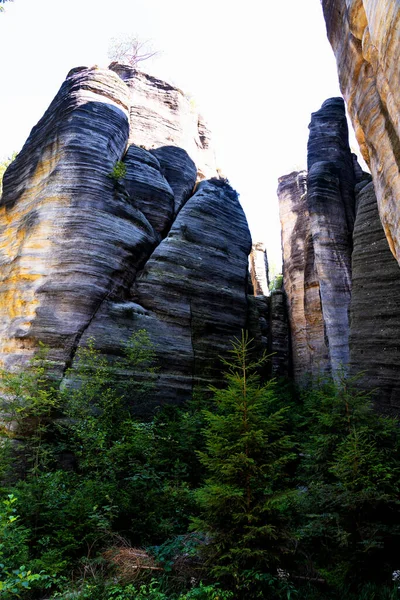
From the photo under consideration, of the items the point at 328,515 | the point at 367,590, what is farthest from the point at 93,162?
the point at 367,590

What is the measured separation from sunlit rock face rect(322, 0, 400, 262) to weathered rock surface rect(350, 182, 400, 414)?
336cm

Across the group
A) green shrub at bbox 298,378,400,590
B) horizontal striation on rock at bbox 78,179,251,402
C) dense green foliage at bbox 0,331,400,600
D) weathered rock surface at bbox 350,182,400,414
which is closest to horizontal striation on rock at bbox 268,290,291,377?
horizontal striation on rock at bbox 78,179,251,402

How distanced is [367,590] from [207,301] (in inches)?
387

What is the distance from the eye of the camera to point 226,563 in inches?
168

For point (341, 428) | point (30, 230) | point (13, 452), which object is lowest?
point (13, 452)

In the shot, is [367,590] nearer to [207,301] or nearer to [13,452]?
[13,452]

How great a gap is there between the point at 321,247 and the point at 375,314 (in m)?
6.90

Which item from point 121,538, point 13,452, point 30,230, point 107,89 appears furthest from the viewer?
point 107,89

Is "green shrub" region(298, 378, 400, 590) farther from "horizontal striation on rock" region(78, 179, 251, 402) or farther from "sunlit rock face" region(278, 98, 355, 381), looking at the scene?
"sunlit rock face" region(278, 98, 355, 381)

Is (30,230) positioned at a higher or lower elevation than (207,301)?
higher

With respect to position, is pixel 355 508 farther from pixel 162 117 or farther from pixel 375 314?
pixel 162 117

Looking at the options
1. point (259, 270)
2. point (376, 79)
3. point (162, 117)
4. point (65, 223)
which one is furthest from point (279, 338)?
point (376, 79)

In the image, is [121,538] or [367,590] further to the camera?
[121,538]

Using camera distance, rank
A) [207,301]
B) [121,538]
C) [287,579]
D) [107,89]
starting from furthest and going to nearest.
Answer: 1. [107,89]
2. [207,301]
3. [121,538]
4. [287,579]
